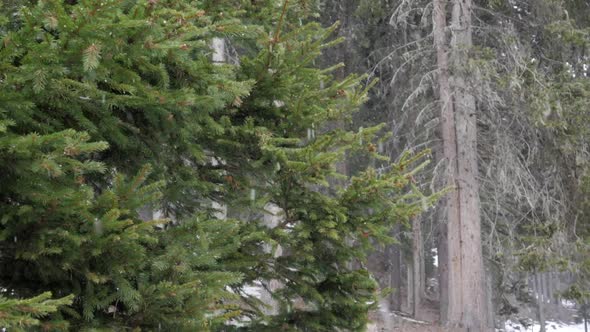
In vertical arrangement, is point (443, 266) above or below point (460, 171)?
below

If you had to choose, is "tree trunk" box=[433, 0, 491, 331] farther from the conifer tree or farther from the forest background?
the conifer tree

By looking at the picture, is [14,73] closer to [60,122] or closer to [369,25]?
[60,122]

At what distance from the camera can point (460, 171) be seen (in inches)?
528

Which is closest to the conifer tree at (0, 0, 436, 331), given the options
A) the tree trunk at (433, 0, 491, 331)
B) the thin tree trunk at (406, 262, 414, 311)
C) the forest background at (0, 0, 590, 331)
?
the forest background at (0, 0, 590, 331)

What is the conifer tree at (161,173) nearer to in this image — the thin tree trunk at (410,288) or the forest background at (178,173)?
the forest background at (178,173)

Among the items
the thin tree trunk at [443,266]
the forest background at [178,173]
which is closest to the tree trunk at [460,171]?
the thin tree trunk at [443,266]

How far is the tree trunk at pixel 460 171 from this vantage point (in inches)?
514

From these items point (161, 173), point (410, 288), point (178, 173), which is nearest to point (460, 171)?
point (178, 173)

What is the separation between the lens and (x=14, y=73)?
9.76 ft

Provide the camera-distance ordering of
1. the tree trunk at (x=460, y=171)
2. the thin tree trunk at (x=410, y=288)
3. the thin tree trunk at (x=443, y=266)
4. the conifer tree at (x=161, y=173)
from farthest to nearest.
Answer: the thin tree trunk at (x=410, y=288)
the thin tree trunk at (x=443, y=266)
the tree trunk at (x=460, y=171)
the conifer tree at (x=161, y=173)

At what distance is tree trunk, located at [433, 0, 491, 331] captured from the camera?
42.9ft

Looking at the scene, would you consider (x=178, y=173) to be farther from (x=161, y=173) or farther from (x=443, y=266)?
(x=443, y=266)

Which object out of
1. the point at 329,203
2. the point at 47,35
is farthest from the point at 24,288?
the point at 329,203

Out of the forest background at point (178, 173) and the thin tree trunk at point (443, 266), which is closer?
the forest background at point (178, 173)
